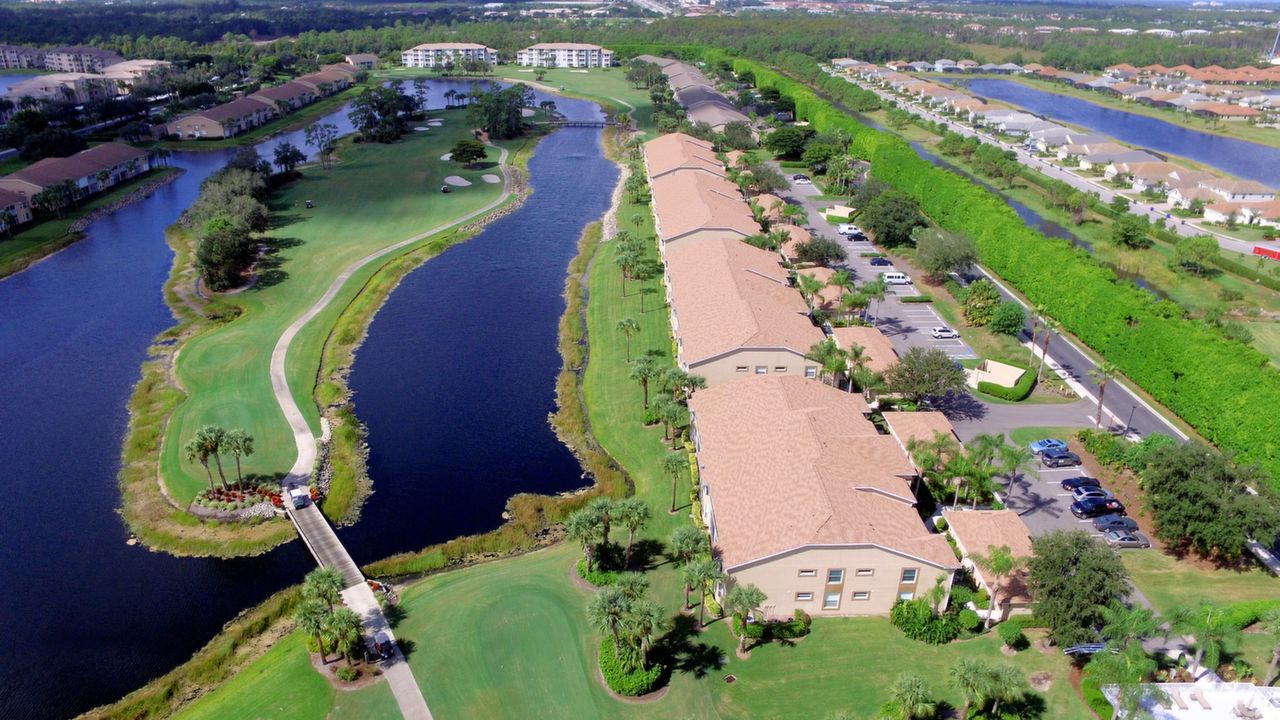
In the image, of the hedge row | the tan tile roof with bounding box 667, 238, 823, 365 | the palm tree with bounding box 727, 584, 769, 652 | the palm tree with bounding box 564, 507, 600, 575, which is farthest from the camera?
the tan tile roof with bounding box 667, 238, 823, 365

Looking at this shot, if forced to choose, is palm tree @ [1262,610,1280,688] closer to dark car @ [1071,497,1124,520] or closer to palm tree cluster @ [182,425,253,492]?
dark car @ [1071,497,1124,520]

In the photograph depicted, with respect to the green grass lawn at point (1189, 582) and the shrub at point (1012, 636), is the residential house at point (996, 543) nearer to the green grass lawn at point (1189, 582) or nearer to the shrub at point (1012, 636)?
the shrub at point (1012, 636)

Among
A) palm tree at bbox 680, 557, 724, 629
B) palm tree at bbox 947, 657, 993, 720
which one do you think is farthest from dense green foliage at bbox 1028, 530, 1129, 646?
palm tree at bbox 680, 557, 724, 629

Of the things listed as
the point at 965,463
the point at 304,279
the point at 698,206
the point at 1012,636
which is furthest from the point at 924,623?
the point at 304,279

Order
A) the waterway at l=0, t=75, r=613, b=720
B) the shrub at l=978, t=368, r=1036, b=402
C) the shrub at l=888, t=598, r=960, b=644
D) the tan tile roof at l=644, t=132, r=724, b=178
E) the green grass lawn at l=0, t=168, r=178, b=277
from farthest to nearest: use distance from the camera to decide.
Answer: the tan tile roof at l=644, t=132, r=724, b=178, the green grass lawn at l=0, t=168, r=178, b=277, the shrub at l=978, t=368, r=1036, b=402, the waterway at l=0, t=75, r=613, b=720, the shrub at l=888, t=598, r=960, b=644

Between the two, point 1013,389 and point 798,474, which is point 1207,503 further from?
point 798,474

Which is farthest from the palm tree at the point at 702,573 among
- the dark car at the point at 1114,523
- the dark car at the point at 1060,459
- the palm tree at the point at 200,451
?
the palm tree at the point at 200,451

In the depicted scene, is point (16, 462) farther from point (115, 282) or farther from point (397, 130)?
point (397, 130)
